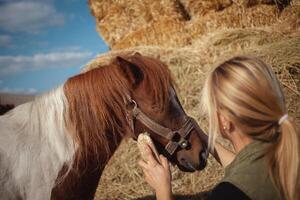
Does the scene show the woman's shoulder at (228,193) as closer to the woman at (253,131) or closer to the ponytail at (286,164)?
the woman at (253,131)

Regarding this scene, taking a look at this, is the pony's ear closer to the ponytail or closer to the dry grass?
the ponytail

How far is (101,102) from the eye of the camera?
8.04 feet

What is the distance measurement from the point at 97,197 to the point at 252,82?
3312 millimetres

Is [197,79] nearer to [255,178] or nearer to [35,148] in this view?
[35,148]

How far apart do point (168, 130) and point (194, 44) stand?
130 inches

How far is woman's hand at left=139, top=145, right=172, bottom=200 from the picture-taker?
1835mm

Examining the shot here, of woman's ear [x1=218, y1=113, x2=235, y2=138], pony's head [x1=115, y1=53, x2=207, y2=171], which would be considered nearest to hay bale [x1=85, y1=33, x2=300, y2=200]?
pony's head [x1=115, y1=53, x2=207, y2=171]

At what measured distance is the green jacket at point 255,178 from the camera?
1619 mm

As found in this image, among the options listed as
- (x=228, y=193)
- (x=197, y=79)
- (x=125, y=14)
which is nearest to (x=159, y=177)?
(x=228, y=193)

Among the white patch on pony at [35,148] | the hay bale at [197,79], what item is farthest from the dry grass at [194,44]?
the white patch on pony at [35,148]

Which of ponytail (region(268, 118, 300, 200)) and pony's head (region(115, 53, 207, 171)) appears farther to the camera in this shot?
pony's head (region(115, 53, 207, 171))

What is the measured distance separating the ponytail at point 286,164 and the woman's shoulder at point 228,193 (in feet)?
0.52

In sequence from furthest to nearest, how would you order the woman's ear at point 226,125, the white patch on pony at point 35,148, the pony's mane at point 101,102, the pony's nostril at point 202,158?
the pony's nostril at point 202,158
the pony's mane at point 101,102
the white patch on pony at point 35,148
the woman's ear at point 226,125

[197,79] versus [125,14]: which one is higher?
[125,14]
